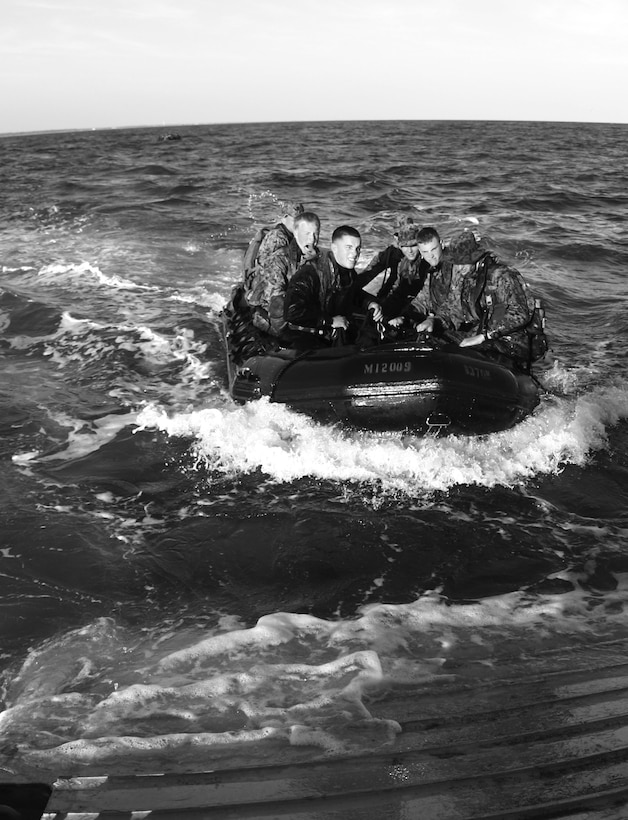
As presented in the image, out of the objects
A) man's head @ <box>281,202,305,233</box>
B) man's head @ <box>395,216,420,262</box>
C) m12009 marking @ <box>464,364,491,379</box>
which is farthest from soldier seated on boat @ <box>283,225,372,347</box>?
m12009 marking @ <box>464,364,491,379</box>

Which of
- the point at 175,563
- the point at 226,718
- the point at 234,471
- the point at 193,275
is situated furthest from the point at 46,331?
the point at 226,718

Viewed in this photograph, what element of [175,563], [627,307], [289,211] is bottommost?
[175,563]

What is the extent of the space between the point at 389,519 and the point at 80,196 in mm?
20088

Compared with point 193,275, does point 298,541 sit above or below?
below

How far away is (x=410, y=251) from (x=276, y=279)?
4.15ft

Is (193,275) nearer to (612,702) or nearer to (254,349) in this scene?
(254,349)

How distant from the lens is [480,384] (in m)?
5.81

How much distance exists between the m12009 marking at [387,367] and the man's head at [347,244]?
1.05 meters

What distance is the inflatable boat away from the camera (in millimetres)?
5734

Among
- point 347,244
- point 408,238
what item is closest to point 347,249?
point 347,244

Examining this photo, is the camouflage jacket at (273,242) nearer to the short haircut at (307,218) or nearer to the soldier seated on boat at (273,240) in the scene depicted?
the soldier seated on boat at (273,240)

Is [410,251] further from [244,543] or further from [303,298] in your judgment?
[244,543]

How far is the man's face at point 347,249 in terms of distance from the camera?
633 cm

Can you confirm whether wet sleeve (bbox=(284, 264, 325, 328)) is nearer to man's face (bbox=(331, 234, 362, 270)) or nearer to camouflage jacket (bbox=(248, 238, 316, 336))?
man's face (bbox=(331, 234, 362, 270))
